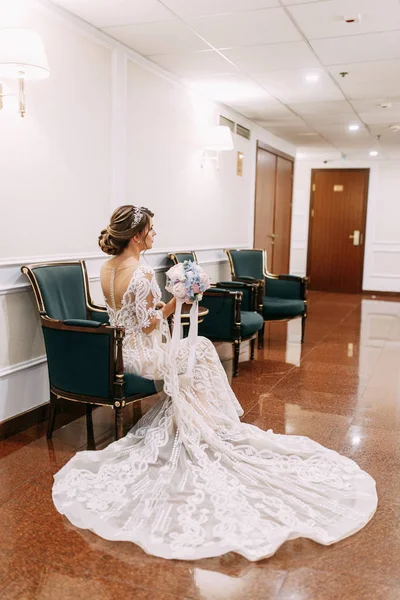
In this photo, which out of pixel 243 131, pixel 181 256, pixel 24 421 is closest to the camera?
pixel 24 421

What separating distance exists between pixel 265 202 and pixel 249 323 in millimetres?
3357

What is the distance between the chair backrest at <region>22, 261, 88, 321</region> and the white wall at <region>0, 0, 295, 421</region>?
0.11 m

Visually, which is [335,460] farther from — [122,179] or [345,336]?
[345,336]

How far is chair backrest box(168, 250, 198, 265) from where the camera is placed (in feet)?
17.3

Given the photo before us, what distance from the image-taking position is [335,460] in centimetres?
311

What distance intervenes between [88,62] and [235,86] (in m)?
2.04

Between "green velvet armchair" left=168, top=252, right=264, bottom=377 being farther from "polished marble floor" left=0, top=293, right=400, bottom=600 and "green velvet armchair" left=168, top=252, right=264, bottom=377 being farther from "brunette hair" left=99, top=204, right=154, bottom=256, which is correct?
"brunette hair" left=99, top=204, right=154, bottom=256

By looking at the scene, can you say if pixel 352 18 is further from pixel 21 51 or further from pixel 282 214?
pixel 282 214

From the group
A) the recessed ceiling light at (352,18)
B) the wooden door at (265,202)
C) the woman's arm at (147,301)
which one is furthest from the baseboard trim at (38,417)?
the wooden door at (265,202)

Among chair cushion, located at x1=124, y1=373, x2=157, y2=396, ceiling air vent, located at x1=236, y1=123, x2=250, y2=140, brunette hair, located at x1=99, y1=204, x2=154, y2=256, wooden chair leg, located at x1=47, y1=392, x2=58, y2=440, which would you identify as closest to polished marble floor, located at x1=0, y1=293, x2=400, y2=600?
wooden chair leg, located at x1=47, y1=392, x2=58, y2=440

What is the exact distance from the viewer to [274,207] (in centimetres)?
853

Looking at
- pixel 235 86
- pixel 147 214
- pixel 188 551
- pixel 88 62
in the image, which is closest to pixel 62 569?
pixel 188 551

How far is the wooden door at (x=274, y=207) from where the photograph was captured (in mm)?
7871

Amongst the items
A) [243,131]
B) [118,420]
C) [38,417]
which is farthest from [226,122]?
[118,420]
